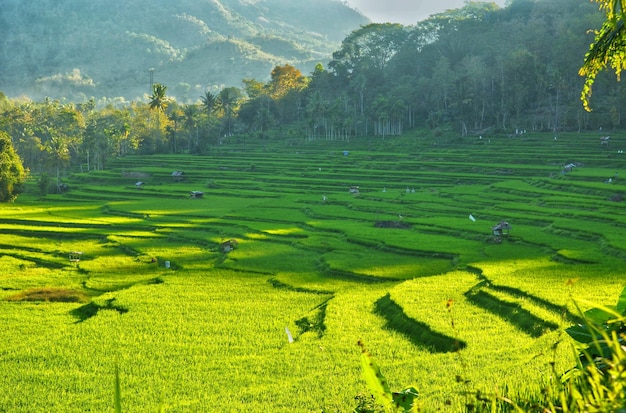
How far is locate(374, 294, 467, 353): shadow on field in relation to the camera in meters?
14.0

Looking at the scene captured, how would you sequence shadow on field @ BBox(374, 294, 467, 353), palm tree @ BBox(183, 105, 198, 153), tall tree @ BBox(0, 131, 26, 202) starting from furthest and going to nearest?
palm tree @ BBox(183, 105, 198, 153) → tall tree @ BBox(0, 131, 26, 202) → shadow on field @ BBox(374, 294, 467, 353)

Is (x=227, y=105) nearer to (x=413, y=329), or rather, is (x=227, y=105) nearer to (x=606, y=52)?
(x=413, y=329)

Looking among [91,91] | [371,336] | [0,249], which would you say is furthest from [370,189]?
[91,91]

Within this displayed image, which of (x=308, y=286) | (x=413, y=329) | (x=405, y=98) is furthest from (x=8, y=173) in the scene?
(x=405, y=98)

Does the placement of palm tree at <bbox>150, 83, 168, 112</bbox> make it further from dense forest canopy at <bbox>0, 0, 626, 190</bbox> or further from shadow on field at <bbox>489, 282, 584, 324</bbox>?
shadow on field at <bbox>489, 282, 584, 324</bbox>

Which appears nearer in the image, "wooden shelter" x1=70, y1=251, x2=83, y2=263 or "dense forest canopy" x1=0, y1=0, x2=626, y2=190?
"wooden shelter" x1=70, y1=251, x2=83, y2=263

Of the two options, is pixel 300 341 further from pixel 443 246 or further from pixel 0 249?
pixel 0 249

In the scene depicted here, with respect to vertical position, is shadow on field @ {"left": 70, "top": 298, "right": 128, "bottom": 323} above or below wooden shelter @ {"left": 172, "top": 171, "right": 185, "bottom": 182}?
below

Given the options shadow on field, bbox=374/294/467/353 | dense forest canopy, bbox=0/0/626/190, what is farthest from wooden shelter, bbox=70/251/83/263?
dense forest canopy, bbox=0/0/626/190

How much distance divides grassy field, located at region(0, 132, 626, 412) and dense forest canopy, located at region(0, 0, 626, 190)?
17652mm

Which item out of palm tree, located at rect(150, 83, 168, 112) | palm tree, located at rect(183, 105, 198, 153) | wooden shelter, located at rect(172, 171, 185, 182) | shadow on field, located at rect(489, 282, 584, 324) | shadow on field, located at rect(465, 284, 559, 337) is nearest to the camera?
shadow on field, located at rect(465, 284, 559, 337)

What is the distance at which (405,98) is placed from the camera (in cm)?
7581

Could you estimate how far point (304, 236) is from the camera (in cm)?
2992

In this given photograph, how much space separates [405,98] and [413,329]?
62879 millimetres
